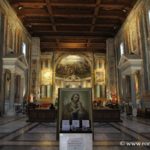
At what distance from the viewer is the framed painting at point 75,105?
14.1 ft

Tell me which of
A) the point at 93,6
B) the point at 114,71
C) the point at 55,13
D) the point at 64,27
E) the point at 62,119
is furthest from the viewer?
the point at 114,71

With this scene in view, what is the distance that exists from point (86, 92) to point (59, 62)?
3082cm

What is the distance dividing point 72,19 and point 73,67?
16.4 meters

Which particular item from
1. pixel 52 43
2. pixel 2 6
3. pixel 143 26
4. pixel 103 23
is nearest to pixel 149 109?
pixel 143 26

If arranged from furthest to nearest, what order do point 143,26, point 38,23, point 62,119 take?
point 38,23
point 143,26
point 62,119

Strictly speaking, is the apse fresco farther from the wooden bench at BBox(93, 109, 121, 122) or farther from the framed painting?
the framed painting

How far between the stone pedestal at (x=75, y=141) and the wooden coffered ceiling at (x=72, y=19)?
655 inches

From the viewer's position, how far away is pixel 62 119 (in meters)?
4.29

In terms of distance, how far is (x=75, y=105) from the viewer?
4.30m

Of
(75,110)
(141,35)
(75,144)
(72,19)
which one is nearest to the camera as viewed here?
(75,144)

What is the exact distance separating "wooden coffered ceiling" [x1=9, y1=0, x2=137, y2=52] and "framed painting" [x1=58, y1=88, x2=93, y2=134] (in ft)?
51.3

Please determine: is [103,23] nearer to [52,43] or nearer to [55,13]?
[55,13]

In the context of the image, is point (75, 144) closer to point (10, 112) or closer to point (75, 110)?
point (75, 110)

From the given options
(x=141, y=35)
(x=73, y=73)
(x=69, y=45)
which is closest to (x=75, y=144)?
(x=141, y=35)
